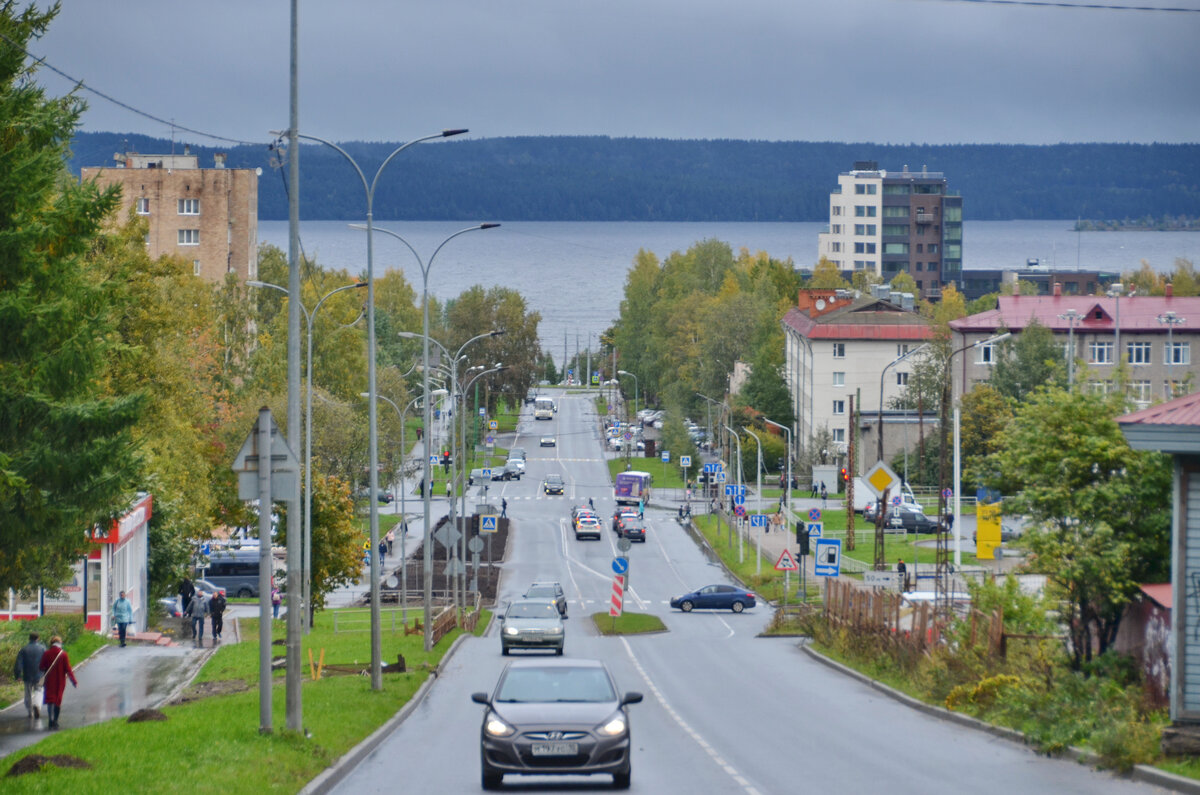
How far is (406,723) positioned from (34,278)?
27.9 ft

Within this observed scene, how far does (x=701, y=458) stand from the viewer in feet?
347

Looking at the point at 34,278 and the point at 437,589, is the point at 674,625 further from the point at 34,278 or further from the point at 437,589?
the point at 34,278

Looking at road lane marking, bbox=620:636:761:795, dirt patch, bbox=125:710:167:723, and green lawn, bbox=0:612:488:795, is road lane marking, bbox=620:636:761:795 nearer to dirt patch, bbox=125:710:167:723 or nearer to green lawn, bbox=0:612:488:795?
green lawn, bbox=0:612:488:795

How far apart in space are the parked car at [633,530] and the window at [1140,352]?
107 ft

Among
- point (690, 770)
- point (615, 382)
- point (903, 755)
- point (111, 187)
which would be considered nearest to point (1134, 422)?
point (903, 755)

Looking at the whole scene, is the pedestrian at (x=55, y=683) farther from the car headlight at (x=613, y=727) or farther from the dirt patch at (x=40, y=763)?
the car headlight at (x=613, y=727)

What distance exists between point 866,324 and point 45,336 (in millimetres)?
80008

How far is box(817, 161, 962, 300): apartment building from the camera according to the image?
181 metres

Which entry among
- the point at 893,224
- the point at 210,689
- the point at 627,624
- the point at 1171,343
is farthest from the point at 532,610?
the point at 893,224

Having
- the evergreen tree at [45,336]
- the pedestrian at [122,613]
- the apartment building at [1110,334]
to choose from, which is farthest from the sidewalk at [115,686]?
the apartment building at [1110,334]

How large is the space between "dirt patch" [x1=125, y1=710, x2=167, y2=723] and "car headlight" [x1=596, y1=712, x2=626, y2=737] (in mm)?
6944

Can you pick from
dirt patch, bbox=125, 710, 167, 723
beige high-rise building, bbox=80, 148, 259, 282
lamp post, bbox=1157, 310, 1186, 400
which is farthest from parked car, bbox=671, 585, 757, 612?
beige high-rise building, bbox=80, 148, 259, 282

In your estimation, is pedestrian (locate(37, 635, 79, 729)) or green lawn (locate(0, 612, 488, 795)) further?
pedestrian (locate(37, 635, 79, 729))

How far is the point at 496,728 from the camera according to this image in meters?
14.7
